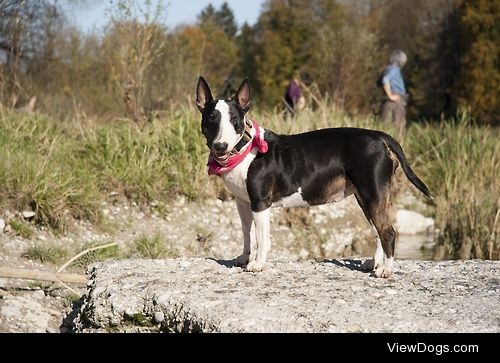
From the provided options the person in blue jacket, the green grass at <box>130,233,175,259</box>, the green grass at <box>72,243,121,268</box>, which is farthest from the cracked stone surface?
the person in blue jacket

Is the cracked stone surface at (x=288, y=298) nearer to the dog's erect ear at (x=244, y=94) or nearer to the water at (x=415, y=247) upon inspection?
the dog's erect ear at (x=244, y=94)

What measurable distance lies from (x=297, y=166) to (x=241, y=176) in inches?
17.7

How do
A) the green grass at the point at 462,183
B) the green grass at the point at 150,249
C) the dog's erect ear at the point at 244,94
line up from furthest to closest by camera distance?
the green grass at the point at 462,183 → the green grass at the point at 150,249 → the dog's erect ear at the point at 244,94

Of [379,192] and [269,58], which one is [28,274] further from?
[269,58]

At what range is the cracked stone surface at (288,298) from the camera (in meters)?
4.76

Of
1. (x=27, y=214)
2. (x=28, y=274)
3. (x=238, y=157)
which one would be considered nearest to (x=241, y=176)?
(x=238, y=157)

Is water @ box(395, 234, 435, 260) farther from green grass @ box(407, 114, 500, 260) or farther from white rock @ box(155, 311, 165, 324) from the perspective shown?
white rock @ box(155, 311, 165, 324)

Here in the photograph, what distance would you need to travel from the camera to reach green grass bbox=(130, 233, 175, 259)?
8664 mm

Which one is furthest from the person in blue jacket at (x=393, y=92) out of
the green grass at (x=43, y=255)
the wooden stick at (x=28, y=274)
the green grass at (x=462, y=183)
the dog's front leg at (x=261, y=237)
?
the wooden stick at (x=28, y=274)

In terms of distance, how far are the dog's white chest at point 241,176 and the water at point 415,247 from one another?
486 centimetres

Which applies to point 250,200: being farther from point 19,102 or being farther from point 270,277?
point 19,102

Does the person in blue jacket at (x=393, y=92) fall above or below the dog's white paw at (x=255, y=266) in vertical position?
above

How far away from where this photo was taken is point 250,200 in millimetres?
5730

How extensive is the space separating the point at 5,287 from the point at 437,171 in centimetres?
777
